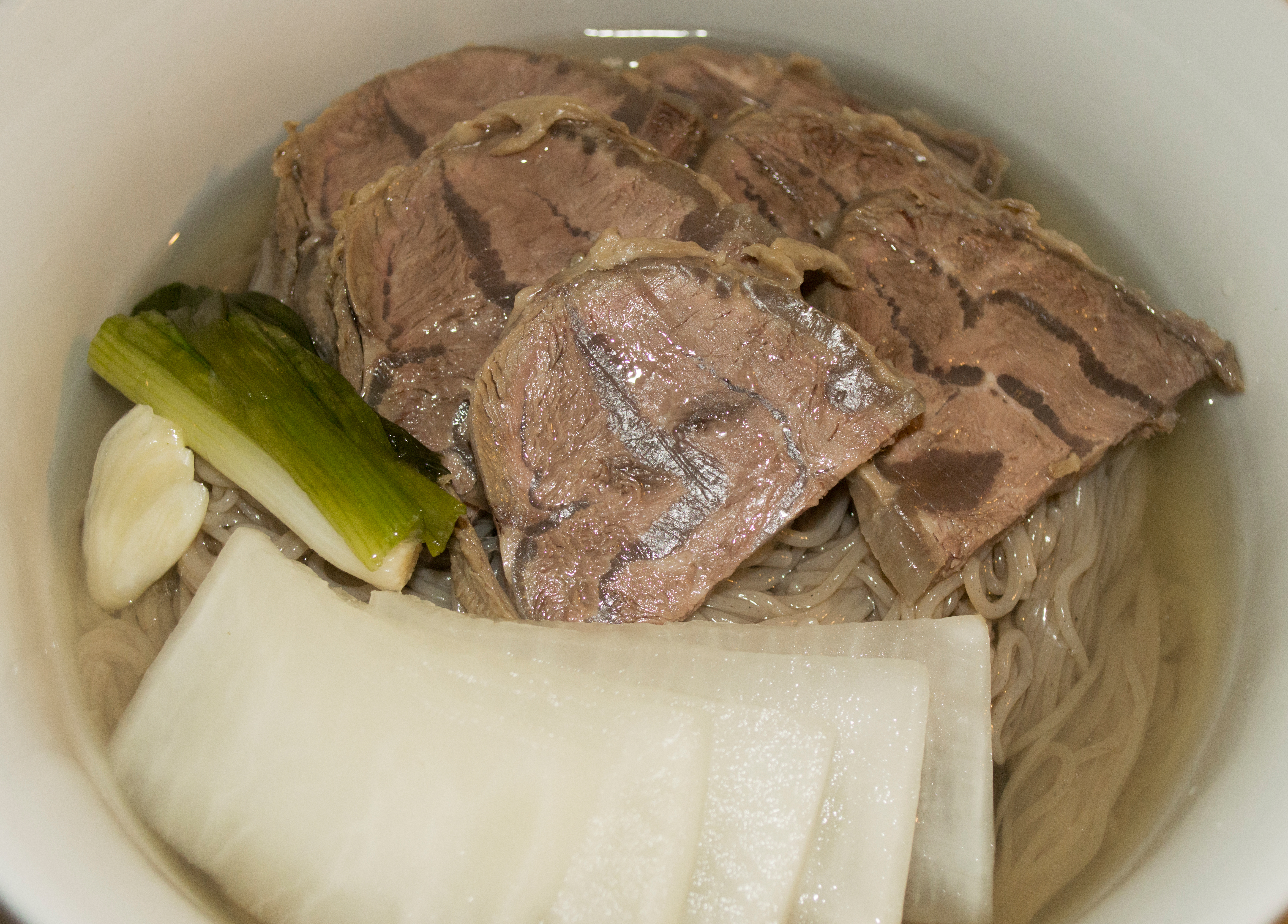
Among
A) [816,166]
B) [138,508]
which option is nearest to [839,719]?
[816,166]

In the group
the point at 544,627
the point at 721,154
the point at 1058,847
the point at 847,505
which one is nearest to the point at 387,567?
the point at 544,627

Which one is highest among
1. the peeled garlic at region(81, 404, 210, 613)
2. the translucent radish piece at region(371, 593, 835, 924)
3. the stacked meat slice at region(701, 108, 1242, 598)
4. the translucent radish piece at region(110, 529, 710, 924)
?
the stacked meat slice at region(701, 108, 1242, 598)

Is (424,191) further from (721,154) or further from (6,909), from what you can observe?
(6,909)

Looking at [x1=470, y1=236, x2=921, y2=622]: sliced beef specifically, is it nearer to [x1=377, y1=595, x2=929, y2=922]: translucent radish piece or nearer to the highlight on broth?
the highlight on broth

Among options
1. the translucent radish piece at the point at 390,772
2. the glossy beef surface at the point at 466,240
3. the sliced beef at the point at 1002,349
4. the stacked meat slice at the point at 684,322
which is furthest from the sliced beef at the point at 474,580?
the sliced beef at the point at 1002,349

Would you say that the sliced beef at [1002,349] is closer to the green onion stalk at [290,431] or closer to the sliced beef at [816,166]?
the sliced beef at [816,166]

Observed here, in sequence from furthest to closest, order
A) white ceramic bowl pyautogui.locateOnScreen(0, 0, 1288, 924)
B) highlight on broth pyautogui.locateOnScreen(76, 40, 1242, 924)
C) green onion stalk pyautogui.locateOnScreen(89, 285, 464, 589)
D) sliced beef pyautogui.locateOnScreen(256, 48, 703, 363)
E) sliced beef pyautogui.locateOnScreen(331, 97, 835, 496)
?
sliced beef pyautogui.locateOnScreen(256, 48, 703, 363) → sliced beef pyautogui.locateOnScreen(331, 97, 835, 496) → green onion stalk pyautogui.locateOnScreen(89, 285, 464, 589) → highlight on broth pyautogui.locateOnScreen(76, 40, 1242, 924) → white ceramic bowl pyautogui.locateOnScreen(0, 0, 1288, 924)

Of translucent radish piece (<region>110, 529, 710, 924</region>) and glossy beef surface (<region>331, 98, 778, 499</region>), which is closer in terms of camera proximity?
translucent radish piece (<region>110, 529, 710, 924</region>)

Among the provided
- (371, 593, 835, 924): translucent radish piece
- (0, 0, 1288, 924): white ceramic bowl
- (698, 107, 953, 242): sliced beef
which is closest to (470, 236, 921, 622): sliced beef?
(371, 593, 835, 924): translucent radish piece
